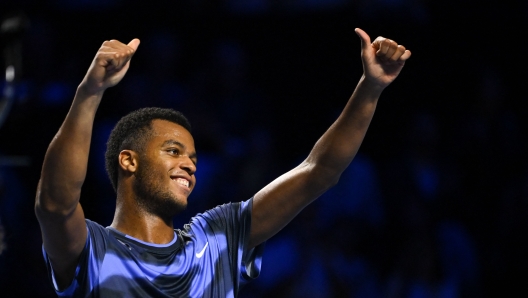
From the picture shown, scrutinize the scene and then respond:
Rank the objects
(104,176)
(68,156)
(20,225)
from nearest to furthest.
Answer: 1. (68,156)
2. (20,225)
3. (104,176)

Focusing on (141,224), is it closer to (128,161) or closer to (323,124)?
(128,161)

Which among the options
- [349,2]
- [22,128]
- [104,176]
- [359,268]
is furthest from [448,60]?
[22,128]

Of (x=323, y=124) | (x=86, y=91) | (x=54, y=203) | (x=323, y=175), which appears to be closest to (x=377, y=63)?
(x=323, y=175)

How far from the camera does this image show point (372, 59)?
8.11 ft

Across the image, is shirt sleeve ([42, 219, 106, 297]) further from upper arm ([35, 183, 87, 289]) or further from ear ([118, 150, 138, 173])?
ear ([118, 150, 138, 173])

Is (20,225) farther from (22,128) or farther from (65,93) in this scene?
(65,93)

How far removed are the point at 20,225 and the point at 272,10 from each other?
228cm

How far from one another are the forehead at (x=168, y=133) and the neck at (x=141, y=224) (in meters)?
0.23

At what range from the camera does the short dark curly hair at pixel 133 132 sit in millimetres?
2561

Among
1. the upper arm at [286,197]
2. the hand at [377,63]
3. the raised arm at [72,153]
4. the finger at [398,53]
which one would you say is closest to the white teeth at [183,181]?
the upper arm at [286,197]

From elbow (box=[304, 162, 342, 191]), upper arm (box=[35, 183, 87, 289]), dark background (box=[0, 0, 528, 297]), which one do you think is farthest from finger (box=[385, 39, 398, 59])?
dark background (box=[0, 0, 528, 297])

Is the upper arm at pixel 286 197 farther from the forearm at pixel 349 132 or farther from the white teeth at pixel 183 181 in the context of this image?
the white teeth at pixel 183 181

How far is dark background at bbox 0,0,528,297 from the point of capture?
4297 millimetres

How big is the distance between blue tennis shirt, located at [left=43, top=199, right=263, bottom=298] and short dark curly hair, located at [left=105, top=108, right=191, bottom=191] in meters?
0.31
